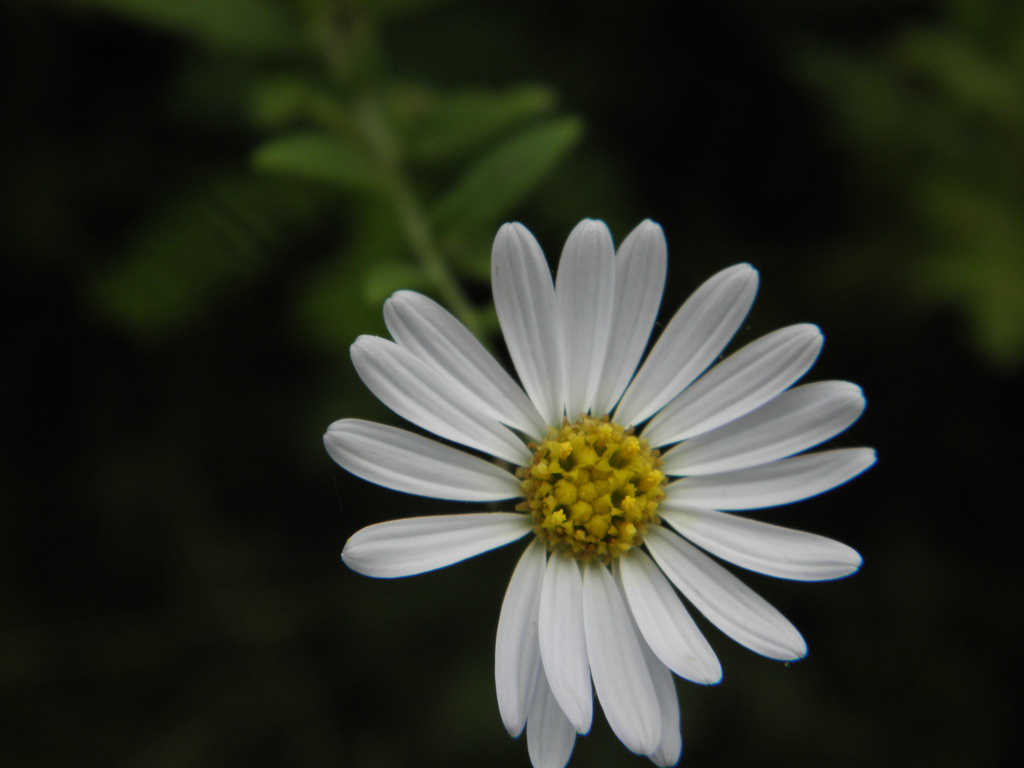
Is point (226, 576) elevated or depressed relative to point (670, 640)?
elevated

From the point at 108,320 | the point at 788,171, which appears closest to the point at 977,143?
the point at 788,171

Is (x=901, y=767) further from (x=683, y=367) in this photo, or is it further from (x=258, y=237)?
(x=258, y=237)

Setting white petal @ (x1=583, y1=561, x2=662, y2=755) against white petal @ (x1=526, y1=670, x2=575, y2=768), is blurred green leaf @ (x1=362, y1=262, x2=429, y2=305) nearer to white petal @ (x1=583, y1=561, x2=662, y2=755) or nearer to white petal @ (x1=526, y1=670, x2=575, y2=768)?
white petal @ (x1=583, y1=561, x2=662, y2=755)

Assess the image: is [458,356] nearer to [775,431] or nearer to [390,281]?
[390,281]

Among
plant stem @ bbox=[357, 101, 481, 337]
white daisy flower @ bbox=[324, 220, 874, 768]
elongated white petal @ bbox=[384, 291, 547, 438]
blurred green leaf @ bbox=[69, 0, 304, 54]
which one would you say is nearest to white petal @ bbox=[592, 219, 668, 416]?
white daisy flower @ bbox=[324, 220, 874, 768]

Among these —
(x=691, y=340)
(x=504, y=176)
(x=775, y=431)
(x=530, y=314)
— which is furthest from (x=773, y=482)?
(x=504, y=176)

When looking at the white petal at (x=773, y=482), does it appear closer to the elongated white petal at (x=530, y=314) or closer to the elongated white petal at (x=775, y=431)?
the elongated white petal at (x=775, y=431)
